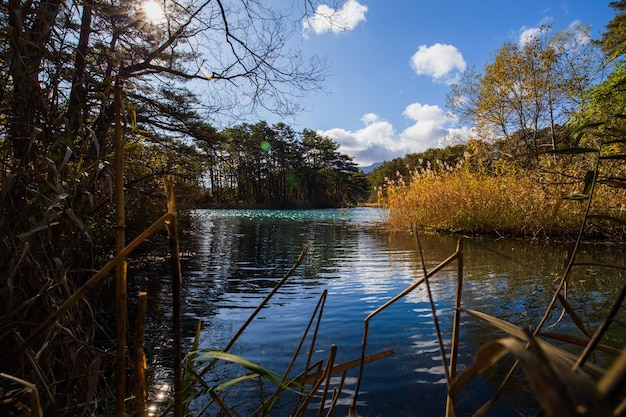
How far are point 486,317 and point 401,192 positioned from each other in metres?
14.1

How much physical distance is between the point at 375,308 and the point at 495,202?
804cm

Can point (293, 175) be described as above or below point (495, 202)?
above

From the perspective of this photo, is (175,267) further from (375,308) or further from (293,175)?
(293,175)

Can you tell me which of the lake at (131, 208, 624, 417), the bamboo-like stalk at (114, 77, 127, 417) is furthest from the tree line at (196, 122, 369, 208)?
the bamboo-like stalk at (114, 77, 127, 417)

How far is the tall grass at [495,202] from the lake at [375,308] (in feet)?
4.56

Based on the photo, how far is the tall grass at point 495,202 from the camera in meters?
8.75

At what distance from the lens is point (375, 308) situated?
13.0 ft

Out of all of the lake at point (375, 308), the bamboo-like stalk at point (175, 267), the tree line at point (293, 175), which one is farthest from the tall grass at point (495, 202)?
the tree line at point (293, 175)

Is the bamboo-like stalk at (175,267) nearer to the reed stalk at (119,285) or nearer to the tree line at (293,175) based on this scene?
the reed stalk at (119,285)

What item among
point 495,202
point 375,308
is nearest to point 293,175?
point 495,202

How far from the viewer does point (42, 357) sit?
3.92 feet

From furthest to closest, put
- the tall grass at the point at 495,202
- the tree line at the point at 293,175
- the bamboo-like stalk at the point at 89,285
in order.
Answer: the tree line at the point at 293,175 → the tall grass at the point at 495,202 → the bamboo-like stalk at the point at 89,285

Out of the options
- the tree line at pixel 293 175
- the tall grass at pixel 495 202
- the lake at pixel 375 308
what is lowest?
the lake at pixel 375 308

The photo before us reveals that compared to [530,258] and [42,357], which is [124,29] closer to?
[42,357]
